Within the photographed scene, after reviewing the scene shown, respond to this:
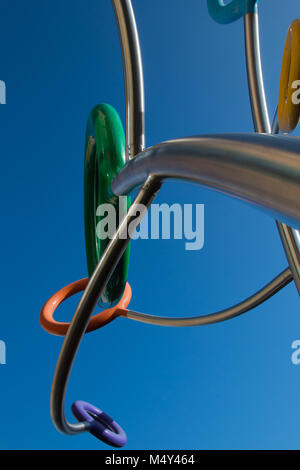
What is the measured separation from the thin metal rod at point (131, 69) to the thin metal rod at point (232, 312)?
0.21 meters

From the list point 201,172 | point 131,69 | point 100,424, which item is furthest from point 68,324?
point 201,172

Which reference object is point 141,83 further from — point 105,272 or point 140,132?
point 105,272

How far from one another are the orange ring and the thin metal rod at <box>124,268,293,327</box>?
3 cm

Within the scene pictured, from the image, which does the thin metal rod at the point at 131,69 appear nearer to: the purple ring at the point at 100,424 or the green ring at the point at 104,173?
the green ring at the point at 104,173

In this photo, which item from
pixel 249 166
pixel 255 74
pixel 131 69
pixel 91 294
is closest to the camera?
pixel 249 166

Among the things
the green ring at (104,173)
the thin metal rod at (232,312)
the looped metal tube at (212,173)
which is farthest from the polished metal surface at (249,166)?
the thin metal rod at (232,312)

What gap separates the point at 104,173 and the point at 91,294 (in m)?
0.18

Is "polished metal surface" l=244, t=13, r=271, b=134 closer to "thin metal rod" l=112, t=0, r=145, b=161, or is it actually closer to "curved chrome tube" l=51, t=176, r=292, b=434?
"thin metal rod" l=112, t=0, r=145, b=161

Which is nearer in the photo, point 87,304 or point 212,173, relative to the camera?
point 212,173

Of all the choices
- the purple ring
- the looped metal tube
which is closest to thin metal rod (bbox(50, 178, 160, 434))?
the looped metal tube

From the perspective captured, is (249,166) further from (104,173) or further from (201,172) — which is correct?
(104,173)

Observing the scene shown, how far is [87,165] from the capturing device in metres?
0.50

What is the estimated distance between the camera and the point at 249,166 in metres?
0.10
